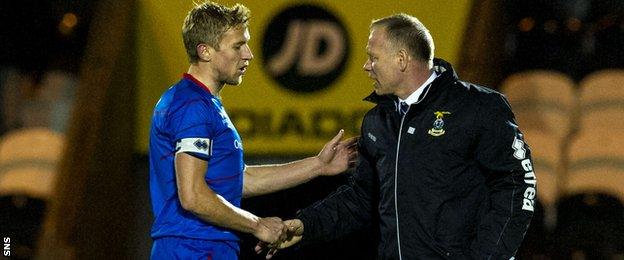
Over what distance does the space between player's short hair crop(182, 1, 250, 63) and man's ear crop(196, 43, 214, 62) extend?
0.01 metres

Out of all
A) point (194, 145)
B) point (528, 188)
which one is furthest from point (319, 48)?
point (528, 188)

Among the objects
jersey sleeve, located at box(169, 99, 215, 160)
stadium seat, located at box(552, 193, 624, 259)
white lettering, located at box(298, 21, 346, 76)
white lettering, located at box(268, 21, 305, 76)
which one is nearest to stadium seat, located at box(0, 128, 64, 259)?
white lettering, located at box(268, 21, 305, 76)

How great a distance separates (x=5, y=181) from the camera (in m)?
6.34

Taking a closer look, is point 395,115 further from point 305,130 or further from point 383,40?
point 305,130

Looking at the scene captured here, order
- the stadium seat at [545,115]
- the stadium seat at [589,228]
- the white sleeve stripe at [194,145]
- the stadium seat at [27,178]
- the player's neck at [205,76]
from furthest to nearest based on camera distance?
the stadium seat at [27,178] → the stadium seat at [545,115] → the stadium seat at [589,228] → the player's neck at [205,76] → the white sleeve stripe at [194,145]

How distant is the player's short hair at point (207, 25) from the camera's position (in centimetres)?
413

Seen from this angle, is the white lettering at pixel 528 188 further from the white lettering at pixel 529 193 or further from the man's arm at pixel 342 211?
the man's arm at pixel 342 211

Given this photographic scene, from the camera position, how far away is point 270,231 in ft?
13.9

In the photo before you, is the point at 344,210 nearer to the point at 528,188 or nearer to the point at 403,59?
the point at 403,59

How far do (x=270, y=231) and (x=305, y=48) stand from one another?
1781 mm

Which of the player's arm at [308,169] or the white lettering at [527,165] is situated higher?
the white lettering at [527,165]

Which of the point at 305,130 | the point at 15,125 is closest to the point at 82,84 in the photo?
the point at 15,125

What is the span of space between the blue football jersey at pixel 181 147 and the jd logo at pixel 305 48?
5.55ft
